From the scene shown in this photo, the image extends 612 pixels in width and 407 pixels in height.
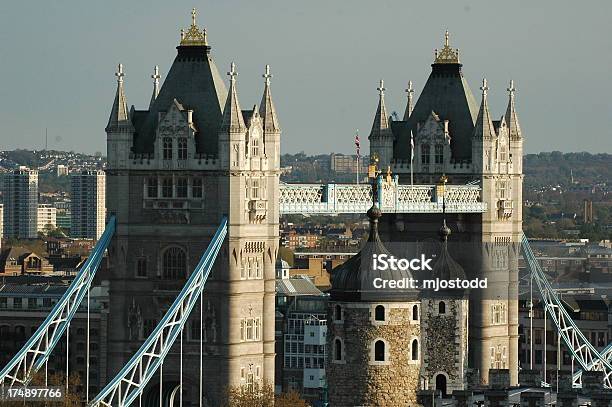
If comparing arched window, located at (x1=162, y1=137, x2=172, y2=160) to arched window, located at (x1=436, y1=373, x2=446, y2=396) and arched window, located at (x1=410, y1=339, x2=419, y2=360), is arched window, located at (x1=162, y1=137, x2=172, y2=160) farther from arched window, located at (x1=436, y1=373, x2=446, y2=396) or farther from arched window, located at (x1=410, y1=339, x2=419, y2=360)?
arched window, located at (x1=410, y1=339, x2=419, y2=360)

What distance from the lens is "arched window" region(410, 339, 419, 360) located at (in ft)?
351

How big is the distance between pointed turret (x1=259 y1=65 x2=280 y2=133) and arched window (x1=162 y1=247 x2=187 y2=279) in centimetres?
690

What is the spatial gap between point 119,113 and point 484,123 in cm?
2622

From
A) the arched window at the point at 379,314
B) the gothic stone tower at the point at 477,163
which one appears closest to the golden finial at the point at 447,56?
the gothic stone tower at the point at 477,163

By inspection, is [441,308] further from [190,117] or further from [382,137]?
[382,137]

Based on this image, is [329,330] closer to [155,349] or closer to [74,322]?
[155,349]

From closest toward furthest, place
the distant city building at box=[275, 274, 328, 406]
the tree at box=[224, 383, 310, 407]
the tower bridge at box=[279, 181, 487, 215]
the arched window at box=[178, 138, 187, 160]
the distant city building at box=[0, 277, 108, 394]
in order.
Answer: the tree at box=[224, 383, 310, 407], the arched window at box=[178, 138, 187, 160], the tower bridge at box=[279, 181, 487, 215], the distant city building at box=[0, 277, 108, 394], the distant city building at box=[275, 274, 328, 406]

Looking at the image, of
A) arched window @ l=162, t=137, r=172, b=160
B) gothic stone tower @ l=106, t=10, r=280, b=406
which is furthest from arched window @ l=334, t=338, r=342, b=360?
arched window @ l=162, t=137, r=172, b=160

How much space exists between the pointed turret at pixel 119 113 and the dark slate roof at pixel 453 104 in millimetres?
25509

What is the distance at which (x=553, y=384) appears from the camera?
4675 inches

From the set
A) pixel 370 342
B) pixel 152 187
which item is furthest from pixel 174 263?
pixel 370 342

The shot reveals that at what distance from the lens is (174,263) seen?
5881 inches

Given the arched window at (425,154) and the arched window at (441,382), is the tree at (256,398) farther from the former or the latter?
the arched window at (425,154)

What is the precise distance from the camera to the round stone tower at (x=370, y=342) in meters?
106
